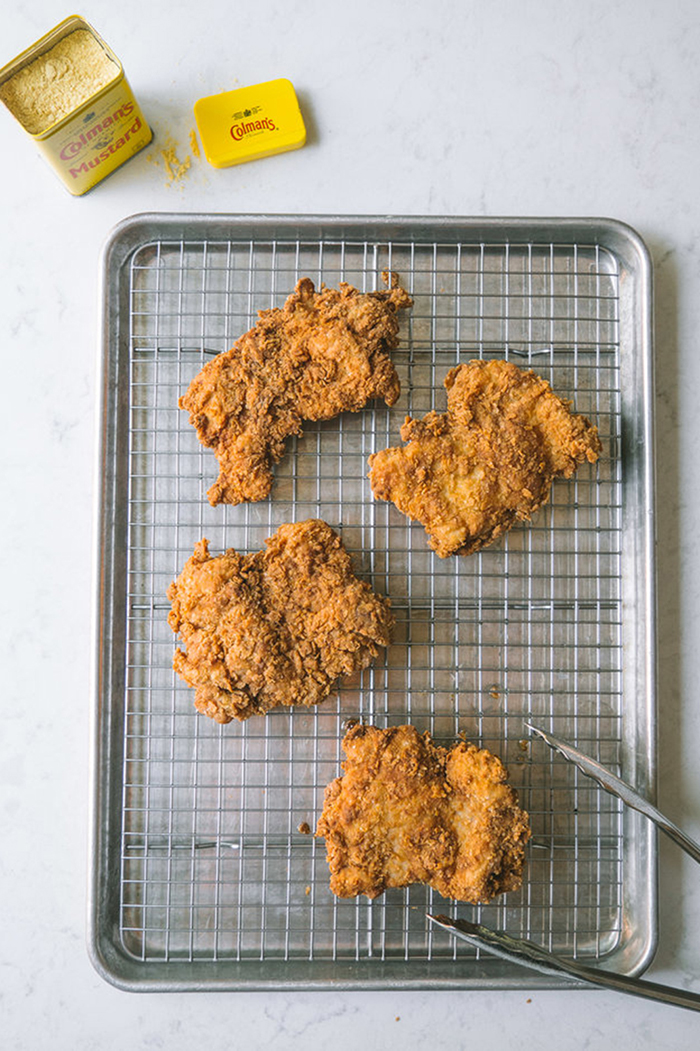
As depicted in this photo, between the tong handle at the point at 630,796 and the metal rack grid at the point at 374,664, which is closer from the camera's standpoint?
the tong handle at the point at 630,796

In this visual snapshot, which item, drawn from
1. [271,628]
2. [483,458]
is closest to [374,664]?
[271,628]

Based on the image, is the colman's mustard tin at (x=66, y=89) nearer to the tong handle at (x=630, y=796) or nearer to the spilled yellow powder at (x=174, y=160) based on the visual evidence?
the spilled yellow powder at (x=174, y=160)

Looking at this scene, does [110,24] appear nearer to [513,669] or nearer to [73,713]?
[73,713]

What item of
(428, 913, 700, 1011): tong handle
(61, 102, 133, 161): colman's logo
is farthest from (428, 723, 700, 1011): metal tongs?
(61, 102, 133, 161): colman's logo

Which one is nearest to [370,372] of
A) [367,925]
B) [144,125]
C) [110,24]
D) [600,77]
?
[144,125]

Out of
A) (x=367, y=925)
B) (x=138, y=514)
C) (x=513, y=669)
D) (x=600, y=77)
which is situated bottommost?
(x=367, y=925)

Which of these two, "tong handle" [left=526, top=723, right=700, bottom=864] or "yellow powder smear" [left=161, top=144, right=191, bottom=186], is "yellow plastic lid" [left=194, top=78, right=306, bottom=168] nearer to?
"yellow powder smear" [left=161, top=144, right=191, bottom=186]


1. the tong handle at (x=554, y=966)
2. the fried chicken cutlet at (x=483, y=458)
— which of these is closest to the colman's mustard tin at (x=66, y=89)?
the fried chicken cutlet at (x=483, y=458)

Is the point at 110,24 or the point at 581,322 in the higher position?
the point at 110,24
